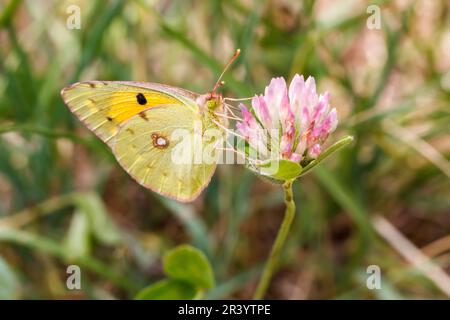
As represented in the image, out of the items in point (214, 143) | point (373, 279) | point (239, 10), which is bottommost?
point (373, 279)

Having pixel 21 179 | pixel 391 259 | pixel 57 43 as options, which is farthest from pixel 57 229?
pixel 391 259

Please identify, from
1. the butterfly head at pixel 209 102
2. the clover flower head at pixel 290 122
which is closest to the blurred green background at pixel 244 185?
the butterfly head at pixel 209 102

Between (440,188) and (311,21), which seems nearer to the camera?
(311,21)

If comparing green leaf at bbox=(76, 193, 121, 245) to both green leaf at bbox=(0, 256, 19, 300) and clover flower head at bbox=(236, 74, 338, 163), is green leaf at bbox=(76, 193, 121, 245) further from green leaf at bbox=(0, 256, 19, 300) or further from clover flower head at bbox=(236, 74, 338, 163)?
clover flower head at bbox=(236, 74, 338, 163)

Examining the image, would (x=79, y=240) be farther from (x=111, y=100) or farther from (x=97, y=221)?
(x=111, y=100)

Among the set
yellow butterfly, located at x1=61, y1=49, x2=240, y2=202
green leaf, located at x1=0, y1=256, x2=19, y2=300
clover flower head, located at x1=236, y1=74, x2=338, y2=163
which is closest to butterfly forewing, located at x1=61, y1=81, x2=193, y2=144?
yellow butterfly, located at x1=61, y1=49, x2=240, y2=202

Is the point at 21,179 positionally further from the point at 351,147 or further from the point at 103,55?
the point at 351,147
